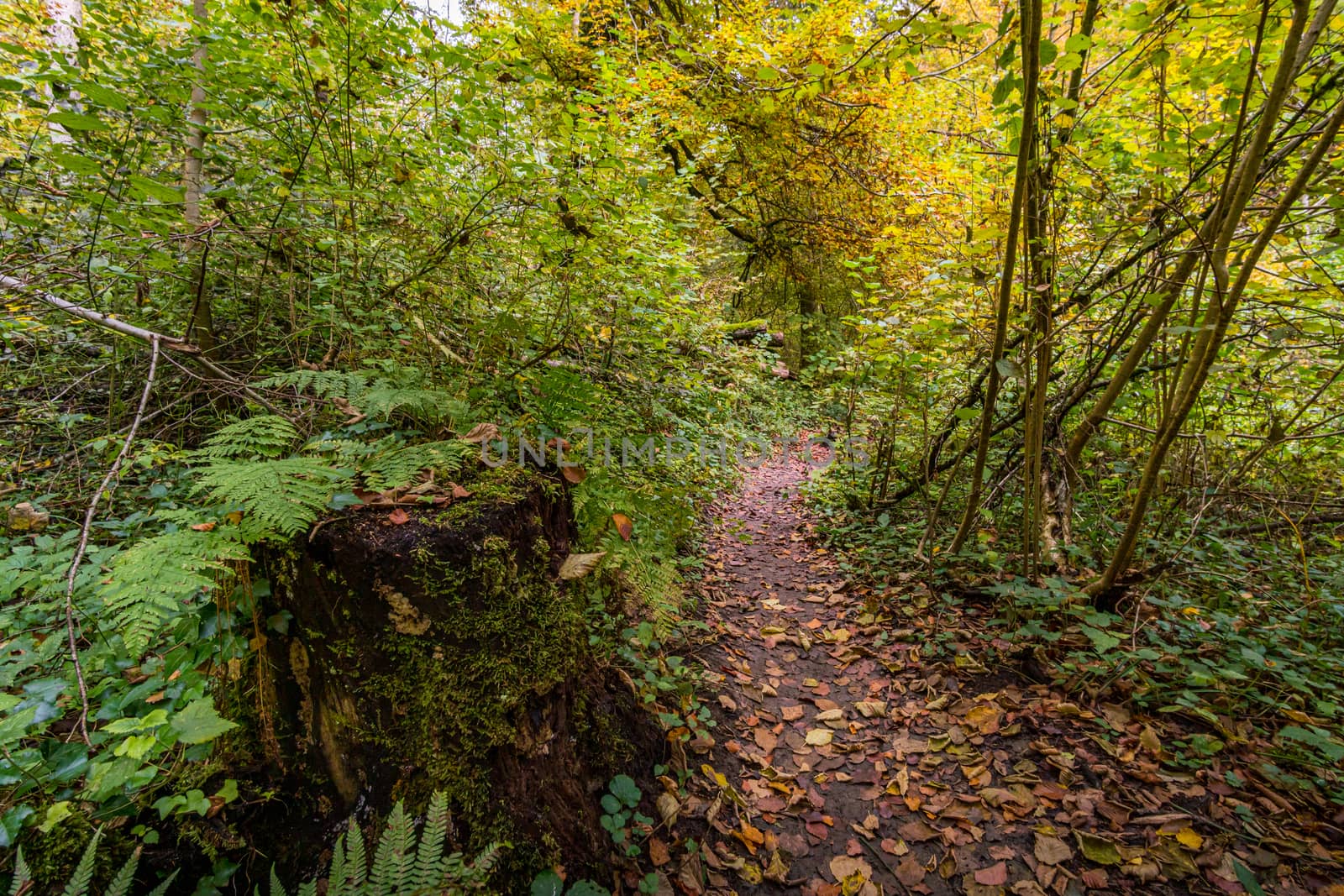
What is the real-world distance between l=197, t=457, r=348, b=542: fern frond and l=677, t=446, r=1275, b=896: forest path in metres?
2.12

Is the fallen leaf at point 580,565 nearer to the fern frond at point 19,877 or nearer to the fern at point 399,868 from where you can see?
the fern at point 399,868

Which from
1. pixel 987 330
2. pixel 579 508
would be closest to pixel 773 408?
pixel 987 330

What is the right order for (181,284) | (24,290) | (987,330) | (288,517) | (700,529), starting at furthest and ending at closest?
(700,529), (987,330), (181,284), (24,290), (288,517)

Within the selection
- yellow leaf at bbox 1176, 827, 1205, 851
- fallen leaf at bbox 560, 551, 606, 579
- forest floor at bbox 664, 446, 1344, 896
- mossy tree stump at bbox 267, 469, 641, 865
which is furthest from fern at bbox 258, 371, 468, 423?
yellow leaf at bbox 1176, 827, 1205, 851

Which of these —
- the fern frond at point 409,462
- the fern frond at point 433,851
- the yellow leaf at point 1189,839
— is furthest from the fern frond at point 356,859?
the yellow leaf at point 1189,839

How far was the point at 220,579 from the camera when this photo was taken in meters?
1.80

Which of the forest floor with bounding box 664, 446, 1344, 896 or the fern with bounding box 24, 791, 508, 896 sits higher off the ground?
the fern with bounding box 24, 791, 508, 896

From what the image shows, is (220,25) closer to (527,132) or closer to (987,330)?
(527,132)

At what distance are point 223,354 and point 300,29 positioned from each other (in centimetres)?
209

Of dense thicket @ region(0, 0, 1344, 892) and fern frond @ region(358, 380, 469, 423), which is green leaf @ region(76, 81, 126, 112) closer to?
dense thicket @ region(0, 0, 1344, 892)

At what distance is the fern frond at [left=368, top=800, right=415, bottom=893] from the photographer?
4.45 ft

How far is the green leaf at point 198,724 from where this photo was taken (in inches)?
58.1

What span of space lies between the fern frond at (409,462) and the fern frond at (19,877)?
113cm

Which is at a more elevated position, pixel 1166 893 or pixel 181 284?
pixel 181 284
